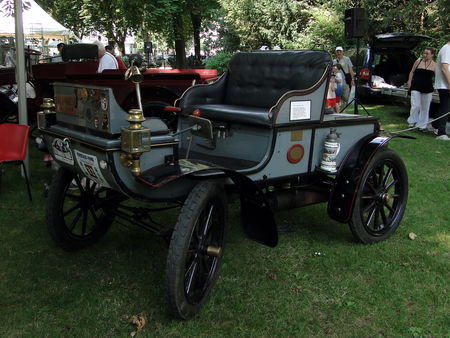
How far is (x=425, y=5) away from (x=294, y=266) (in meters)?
16.3

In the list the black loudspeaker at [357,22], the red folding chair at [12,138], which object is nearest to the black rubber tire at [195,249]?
the red folding chair at [12,138]

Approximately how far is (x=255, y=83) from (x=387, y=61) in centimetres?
1060

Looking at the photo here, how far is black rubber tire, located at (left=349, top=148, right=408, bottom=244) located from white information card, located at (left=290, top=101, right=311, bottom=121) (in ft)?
2.40

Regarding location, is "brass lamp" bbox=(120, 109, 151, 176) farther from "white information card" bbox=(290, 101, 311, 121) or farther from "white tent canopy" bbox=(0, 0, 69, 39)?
"white tent canopy" bbox=(0, 0, 69, 39)

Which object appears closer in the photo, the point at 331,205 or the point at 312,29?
the point at 331,205

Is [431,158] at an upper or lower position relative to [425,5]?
lower

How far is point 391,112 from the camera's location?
11.8m

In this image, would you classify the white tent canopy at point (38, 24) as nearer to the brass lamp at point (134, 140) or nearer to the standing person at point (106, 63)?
the standing person at point (106, 63)

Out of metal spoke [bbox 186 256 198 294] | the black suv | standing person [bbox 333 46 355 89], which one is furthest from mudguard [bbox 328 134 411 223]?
the black suv

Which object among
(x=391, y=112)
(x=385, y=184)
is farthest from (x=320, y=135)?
(x=391, y=112)

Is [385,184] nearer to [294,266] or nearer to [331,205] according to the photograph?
[331,205]

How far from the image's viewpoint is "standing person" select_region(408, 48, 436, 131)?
879cm

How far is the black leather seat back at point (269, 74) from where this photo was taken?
3645mm

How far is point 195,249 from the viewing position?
2.71 meters
